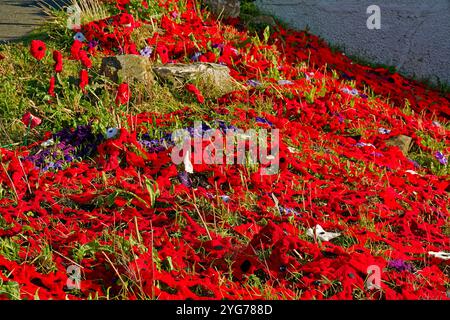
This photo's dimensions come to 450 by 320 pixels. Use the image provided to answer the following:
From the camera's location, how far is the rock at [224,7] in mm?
6055

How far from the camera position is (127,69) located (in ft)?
14.1

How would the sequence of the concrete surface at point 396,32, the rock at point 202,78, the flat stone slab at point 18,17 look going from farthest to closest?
the concrete surface at point 396,32
the flat stone slab at point 18,17
the rock at point 202,78

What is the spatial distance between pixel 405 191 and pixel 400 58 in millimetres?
2810

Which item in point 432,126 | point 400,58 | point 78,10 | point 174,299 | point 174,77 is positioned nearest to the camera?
point 174,299

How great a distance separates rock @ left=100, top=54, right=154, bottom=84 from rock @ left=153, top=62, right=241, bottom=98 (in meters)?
0.13

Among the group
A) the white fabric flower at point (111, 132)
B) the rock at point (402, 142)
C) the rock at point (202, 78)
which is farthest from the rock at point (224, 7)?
the white fabric flower at point (111, 132)

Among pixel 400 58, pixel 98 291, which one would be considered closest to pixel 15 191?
pixel 98 291

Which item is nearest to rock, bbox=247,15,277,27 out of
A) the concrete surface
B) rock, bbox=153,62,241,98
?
the concrete surface

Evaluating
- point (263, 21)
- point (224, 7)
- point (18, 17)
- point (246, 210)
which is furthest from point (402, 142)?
point (18, 17)

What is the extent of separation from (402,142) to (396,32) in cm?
216

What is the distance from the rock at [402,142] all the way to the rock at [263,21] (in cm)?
221

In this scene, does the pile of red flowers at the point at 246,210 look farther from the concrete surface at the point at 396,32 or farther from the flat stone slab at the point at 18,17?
the concrete surface at the point at 396,32
